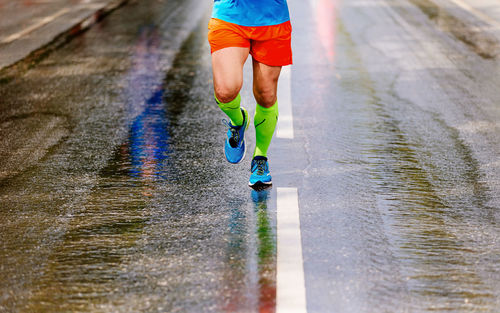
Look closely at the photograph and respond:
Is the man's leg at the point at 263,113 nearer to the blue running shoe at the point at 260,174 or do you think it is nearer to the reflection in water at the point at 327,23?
the blue running shoe at the point at 260,174

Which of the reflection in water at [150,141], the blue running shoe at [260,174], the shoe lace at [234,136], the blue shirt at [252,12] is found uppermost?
the blue shirt at [252,12]

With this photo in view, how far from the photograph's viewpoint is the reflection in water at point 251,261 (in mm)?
3371

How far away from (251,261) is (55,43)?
295 inches

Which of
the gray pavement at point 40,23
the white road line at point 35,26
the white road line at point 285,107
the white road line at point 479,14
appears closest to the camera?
the white road line at point 285,107

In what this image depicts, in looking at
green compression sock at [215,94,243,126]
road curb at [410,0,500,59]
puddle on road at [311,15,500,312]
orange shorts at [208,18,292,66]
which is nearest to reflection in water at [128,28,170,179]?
green compression sock at [215,94,243,126]

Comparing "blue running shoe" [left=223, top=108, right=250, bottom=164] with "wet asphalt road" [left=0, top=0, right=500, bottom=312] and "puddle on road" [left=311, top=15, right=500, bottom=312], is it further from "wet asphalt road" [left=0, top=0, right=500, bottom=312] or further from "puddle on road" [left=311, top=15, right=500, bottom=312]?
"puddle on road" [left=311, top=15, right=500, bottom=312]

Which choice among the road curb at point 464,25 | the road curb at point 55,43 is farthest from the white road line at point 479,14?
the road curb at point 55,43

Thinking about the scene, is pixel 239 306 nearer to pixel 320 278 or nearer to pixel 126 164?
pixel 320 278

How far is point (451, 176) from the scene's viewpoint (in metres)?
5.07

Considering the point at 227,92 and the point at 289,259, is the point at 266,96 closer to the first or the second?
the point at 227,92

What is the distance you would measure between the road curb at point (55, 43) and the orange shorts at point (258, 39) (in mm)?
4374

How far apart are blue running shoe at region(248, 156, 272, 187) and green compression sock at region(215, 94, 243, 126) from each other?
355mm

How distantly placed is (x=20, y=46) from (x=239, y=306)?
26.3 feet

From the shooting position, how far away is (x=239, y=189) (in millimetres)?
4891
